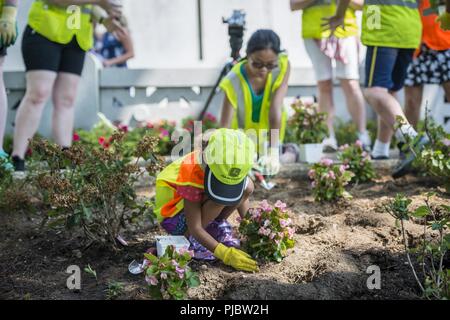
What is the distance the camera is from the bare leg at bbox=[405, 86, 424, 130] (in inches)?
196

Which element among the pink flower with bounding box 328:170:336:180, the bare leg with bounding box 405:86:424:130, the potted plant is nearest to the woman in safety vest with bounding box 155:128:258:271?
the pink flower with bounding box 328:170:336:180

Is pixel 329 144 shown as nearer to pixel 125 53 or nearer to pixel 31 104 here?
pixel 31 104

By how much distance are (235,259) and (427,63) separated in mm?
2590

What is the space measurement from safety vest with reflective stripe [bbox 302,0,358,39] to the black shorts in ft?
5.77

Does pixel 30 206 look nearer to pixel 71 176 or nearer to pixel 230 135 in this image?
pixel 71 176

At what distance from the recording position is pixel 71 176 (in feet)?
10.5

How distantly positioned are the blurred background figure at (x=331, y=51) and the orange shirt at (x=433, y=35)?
2.03 feet

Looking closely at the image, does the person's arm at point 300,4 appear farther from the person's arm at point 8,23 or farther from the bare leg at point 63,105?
the person's arm at point 8,23

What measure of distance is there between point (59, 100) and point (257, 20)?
152 inches

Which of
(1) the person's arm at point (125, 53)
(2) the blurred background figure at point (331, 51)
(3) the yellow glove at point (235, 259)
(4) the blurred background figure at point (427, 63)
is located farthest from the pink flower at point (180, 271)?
(1) the person's arm at point (125, 53)

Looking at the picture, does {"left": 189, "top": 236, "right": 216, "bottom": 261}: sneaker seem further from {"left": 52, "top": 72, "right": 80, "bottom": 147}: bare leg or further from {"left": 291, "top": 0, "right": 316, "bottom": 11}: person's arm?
{"left": 291, "top": 0, "right": 316, "bottom": 11}: person's arm

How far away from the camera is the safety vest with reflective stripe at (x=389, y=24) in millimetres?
4441

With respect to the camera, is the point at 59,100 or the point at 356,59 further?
the point at 356,59
